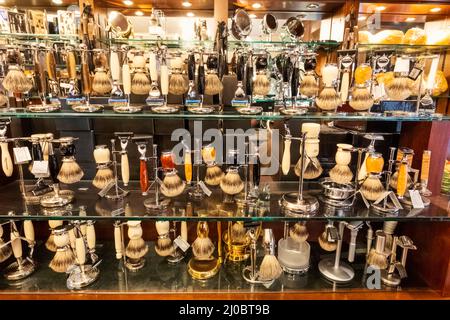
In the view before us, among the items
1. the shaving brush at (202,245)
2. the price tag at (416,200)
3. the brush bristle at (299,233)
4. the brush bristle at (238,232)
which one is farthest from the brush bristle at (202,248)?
the price tag at (416,200)

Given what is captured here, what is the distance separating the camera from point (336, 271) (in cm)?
119

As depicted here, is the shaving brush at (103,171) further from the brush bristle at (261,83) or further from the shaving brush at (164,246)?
the brush bristle at (261,83)

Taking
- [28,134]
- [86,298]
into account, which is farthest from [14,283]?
[28,134]

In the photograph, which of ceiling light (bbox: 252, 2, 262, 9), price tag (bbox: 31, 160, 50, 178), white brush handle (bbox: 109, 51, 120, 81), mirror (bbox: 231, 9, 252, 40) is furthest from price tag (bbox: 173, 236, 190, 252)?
ceiling light (bbox: 252, 2, 262, 9)

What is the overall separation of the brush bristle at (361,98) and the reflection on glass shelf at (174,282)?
0.72 m

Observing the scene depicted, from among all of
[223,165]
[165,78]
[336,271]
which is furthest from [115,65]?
[336,271]

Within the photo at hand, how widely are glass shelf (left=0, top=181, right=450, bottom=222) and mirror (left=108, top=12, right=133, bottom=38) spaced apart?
31.7 inches

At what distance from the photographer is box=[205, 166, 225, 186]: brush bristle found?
1.14 m

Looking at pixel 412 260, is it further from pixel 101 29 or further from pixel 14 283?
pixel 101 29

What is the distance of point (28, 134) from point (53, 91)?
1.19 feet

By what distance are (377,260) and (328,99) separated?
2.33 ft

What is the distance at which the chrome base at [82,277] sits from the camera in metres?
1.09

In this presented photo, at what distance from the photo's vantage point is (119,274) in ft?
3.87

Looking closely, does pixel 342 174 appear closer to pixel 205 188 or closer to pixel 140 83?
pixel 205 188
